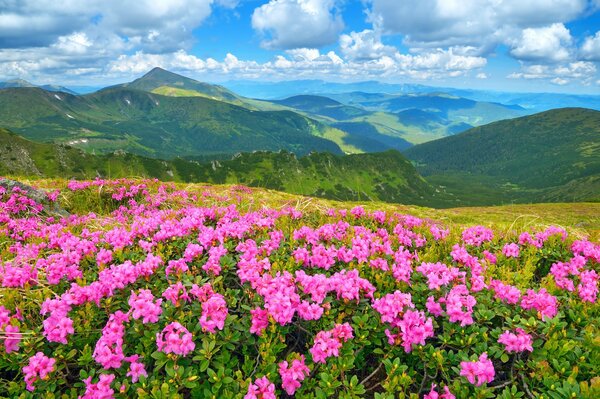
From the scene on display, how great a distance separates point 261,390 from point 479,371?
8.04ft

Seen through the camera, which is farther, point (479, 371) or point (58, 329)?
point (58, 329)

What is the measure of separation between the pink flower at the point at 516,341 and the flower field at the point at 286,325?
2 centimetres

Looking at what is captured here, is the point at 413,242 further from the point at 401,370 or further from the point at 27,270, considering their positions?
the point at 27,270

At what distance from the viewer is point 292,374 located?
407 centimetres

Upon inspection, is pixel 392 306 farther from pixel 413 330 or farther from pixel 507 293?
pixel 507 293

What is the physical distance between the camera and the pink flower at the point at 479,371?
3.89 m

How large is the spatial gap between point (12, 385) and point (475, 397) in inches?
209

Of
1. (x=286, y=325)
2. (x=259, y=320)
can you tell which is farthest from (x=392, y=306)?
(x=259, y=320)

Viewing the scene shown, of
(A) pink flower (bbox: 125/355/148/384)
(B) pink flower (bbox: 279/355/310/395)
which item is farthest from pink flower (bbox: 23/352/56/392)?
(B) pink flower (bbox: 279/355/310/395)

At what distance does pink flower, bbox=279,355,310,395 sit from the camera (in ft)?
13.3

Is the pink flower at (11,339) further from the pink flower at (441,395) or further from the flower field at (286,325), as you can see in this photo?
the pink flower at (441,395)

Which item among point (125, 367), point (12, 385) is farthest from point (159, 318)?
point (12, 385)

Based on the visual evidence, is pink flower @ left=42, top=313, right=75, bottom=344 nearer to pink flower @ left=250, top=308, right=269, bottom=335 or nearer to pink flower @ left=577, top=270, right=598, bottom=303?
pink flower @ left=250, top=308, right=269, bottom=335

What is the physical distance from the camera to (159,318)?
184 inches
